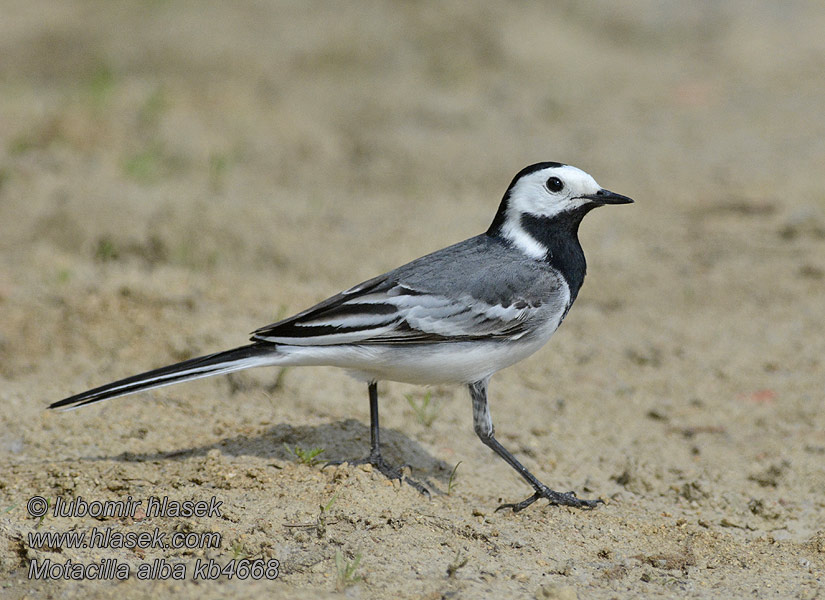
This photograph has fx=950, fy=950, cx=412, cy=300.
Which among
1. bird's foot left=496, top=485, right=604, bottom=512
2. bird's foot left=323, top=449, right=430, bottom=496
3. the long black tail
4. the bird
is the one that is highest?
the bird

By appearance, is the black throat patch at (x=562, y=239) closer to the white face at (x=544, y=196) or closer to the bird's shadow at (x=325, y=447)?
the white face at (x=544, y=196)

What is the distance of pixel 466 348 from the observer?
4348mm

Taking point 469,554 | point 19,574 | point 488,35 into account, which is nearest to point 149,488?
point 19,574

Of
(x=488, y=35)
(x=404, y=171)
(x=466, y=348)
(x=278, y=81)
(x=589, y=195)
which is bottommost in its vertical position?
(x=466, y=348)

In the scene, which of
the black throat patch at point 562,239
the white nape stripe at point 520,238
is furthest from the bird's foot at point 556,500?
the white nape stripe at point 520,238

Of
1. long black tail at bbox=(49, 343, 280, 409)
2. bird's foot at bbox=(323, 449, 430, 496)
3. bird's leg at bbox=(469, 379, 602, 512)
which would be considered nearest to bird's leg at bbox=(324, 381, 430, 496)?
bird's foot at bbox=(323, 449, 430, 496)

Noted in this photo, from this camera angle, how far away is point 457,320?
171 inches

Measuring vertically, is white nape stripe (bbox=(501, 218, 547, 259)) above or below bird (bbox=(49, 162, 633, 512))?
above

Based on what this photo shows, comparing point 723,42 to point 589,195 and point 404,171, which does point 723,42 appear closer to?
point 404,171

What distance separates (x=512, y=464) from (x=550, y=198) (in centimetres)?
131

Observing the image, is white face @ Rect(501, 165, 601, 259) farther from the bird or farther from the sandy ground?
the sandy ground

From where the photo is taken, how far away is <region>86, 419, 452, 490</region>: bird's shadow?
14.8 feet

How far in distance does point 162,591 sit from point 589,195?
8.75ft

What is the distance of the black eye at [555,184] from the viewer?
463cm
